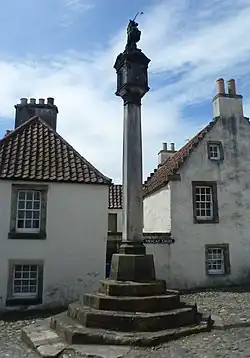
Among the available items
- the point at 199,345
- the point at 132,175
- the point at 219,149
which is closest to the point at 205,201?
the point at 219,149

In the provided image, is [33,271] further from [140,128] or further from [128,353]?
[128,353]

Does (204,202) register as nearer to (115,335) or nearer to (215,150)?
(215,150)

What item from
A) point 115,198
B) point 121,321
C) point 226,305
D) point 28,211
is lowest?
point 226,305

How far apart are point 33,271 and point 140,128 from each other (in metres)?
7.90

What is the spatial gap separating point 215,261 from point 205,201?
3.23m

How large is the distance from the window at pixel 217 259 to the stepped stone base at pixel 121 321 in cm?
1078

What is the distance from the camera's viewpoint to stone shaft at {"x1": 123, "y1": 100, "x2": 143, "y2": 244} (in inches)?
380

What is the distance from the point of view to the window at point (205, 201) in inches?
773

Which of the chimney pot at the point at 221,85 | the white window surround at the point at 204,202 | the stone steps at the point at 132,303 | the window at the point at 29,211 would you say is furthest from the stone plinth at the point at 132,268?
the chimney pot at the point at 221,85

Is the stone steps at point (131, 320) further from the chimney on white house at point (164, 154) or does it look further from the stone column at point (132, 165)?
the chimney on white house at point (164, 154)

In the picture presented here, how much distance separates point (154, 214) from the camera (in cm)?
2161

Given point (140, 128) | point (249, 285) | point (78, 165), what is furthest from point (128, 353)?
point (249, 285)

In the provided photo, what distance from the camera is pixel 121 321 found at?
767 cm

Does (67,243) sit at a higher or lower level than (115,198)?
lower
